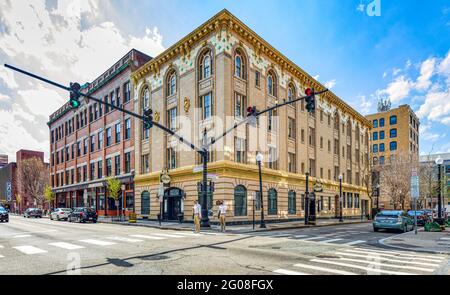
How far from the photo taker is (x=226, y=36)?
25.9 metres

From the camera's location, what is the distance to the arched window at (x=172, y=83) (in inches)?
1216

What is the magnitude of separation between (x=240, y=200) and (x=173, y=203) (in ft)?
22.6

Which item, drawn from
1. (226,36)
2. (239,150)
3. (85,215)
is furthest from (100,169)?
(226,36)

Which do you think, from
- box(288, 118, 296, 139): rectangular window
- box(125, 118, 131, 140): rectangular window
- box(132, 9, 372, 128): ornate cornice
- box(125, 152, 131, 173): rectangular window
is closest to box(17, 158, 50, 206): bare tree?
box(125, 152, 131, 173): rectangular window

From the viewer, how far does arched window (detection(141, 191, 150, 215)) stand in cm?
3300

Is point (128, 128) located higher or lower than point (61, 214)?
higher

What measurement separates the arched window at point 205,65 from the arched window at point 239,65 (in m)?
2.12

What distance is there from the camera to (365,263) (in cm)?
922

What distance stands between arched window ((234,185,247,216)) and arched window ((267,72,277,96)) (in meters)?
10.2

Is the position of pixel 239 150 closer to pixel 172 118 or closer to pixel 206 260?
pixel 172 118

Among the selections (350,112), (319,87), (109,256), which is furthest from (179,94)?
(350,112)

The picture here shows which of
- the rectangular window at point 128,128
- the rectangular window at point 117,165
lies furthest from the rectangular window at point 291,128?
the rectangular window at point 117,165

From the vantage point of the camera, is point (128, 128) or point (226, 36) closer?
point (226, 36)
